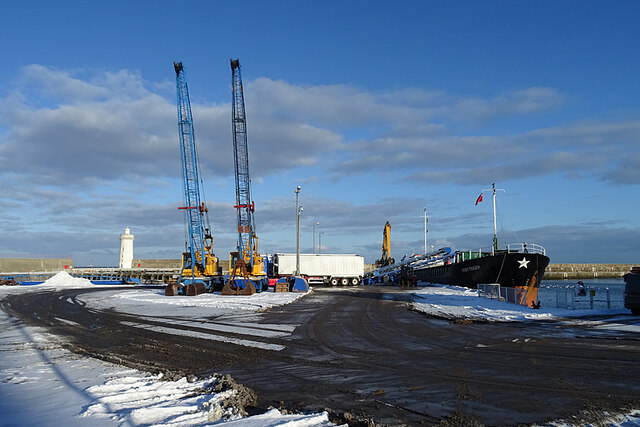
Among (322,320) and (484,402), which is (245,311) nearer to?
(322,320)

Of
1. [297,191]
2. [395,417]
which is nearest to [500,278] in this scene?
[297,191]

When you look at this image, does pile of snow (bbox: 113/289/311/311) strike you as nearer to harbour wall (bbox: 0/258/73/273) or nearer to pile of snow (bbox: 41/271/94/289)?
pile of snow (bbox: 41/271/94/289)

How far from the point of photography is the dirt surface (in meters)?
7.16

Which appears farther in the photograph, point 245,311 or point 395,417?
point 245,311

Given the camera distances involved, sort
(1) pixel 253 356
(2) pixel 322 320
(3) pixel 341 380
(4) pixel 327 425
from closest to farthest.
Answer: (4) pixel 327 425 < (3) pixel 341 380 < (1) pixel 253 356 < (2) pixel 322 320

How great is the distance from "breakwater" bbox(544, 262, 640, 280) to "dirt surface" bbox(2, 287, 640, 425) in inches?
5433

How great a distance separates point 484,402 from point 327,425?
296 cm

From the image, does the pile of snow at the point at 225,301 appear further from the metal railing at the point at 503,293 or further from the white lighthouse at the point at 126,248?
the white lighthouse at the point at 126,248

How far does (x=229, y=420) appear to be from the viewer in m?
6.37

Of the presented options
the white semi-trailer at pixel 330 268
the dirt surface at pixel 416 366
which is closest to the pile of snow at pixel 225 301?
the dirt surface at pixel 416 366

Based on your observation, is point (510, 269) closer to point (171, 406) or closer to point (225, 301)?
point (225, 301)

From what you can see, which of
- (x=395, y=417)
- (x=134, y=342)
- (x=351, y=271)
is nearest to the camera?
(x=395, y=417)

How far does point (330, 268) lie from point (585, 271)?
131 metres

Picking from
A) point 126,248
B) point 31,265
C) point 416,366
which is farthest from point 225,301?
point 31,265
